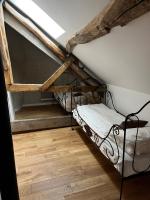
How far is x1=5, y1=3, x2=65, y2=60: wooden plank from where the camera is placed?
114 inches

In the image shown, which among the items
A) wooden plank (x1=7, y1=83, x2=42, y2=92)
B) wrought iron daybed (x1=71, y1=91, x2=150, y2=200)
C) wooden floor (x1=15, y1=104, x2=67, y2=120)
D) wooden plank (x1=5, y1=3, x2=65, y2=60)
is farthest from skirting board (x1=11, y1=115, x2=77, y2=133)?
wrought iron daybed (x1=71, y1=91, x2=150, y2=200)

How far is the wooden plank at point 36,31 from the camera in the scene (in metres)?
2.90

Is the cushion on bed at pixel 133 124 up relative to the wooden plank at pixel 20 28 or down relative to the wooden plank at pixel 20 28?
down

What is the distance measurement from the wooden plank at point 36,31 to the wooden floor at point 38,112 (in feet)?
3.83

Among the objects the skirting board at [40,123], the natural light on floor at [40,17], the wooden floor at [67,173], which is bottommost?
the wooden floor at [67,173]

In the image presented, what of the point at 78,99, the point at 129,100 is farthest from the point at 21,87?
the point at 129,100

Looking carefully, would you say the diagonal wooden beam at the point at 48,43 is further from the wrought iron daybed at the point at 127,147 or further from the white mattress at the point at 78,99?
the wrought iron daybed at the point at 127,147

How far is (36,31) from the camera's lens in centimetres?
308

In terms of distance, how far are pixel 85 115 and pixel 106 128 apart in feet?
1.94

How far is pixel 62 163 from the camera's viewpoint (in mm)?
2318

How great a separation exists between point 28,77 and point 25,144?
6.87 feet

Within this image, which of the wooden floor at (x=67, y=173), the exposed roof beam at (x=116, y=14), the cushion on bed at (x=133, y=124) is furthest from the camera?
the cushion on bed at (x=133, y=124)

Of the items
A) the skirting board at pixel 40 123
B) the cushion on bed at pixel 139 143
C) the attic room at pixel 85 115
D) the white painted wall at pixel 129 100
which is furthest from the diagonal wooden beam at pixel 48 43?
the cushion on bed at pixel 139 143

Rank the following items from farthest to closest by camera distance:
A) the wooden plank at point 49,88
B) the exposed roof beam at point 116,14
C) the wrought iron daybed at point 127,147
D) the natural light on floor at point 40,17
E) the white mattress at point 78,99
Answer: the white mattress at point 78,99 → the wooden plank at point 49,88 → the natural light on floor at point 40,17 → the wrought iron daybed at point 127,147 → the exposed roof beam at point 116,14
